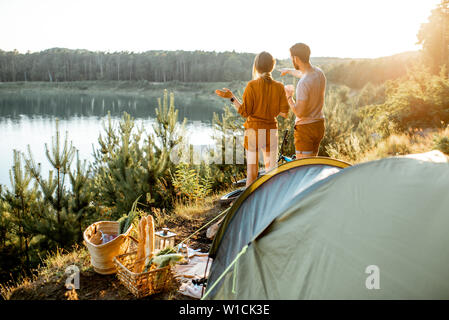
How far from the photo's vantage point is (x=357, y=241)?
2080mm

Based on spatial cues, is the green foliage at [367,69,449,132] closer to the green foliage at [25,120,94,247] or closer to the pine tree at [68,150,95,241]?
the pine tree at [68,150,95,241]

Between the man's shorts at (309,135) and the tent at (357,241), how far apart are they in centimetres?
129

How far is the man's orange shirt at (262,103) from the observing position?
150 inches

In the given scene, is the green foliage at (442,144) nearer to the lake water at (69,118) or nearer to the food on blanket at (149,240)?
the food on blanket at (149,240)

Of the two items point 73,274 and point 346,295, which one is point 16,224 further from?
point 346,295

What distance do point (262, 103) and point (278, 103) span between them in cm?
19

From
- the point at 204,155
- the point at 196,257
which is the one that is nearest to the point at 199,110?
the point at 204,155

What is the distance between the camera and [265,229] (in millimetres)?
2510

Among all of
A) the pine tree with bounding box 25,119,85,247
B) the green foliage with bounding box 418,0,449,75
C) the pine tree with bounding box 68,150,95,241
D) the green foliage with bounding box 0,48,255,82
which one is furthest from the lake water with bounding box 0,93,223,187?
the green foliage with bounding box 418,0,449,75

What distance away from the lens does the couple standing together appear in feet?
12.2

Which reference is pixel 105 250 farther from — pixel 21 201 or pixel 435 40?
pixel 435 40

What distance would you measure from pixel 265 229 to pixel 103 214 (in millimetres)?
6565

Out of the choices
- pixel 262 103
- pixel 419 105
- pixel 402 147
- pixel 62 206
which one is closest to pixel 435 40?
pixel 419 105
